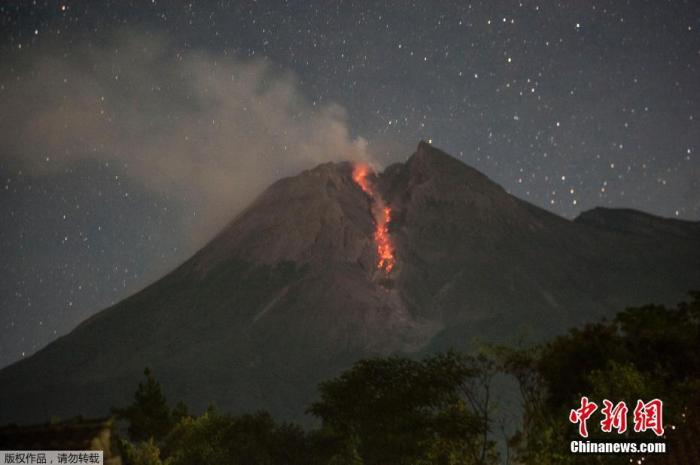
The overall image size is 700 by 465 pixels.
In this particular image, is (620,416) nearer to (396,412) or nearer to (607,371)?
(607,371)

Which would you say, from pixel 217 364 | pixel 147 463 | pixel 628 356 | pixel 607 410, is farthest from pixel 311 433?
pixel 217 364

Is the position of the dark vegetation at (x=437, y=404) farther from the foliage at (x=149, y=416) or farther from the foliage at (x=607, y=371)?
the foliage at (x=149, y=416)

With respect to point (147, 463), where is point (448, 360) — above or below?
above

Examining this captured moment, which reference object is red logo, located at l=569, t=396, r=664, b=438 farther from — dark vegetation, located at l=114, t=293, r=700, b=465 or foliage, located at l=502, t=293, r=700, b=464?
dark vegetation, located at l=114, t=293, r=700, b=465

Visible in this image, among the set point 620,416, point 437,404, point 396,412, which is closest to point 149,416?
point 396,412

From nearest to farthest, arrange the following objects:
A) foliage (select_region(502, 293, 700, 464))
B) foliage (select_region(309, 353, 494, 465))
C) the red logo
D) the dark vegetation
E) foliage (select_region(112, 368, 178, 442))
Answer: the red logo → foliage (select_region(502, 293, 700, 464)) → the dark vegetation → foliage (select_region(309, 353, 494, 465)) → foliage (select_region(112, 368, 178, 442))

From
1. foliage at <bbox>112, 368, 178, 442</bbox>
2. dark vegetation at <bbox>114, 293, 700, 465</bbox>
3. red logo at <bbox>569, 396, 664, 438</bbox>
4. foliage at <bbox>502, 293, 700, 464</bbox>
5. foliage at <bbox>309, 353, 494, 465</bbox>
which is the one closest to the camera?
red logo at <bbox>569, 396, 664, 438</bbox>

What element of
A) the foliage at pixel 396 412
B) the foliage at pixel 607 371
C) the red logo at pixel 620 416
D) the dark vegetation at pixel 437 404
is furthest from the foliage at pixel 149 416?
the red logo at pixel 620 416

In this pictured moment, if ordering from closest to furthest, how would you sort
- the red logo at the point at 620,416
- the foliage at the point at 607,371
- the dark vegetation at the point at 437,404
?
the red logo at the point at 620,416, the foliage at the point at 607,371, the dark vegetation at the point at 437,404

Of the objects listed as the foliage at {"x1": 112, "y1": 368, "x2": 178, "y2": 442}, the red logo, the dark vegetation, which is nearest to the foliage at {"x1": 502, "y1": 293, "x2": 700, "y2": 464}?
the dark vegetation

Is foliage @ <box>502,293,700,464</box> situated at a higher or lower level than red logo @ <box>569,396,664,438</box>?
higher

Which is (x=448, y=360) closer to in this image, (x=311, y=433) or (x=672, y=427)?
(x=311, y=433)

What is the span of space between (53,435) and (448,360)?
3901 cm

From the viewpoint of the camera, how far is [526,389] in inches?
1607
